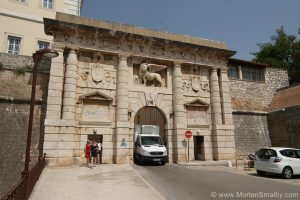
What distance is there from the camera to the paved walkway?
7.59 m

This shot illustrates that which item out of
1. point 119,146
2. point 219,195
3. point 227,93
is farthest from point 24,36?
point 219,195

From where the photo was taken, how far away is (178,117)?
17.8 m

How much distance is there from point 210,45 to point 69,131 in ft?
41.8

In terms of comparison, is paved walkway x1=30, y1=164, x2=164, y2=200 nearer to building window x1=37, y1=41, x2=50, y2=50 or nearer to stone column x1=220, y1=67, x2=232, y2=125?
stone column x1=220, y1=67, x2=232, y2=125

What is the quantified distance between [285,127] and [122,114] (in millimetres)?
13911

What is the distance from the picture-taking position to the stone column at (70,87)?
15078 millimetres

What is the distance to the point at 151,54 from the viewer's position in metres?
18.1

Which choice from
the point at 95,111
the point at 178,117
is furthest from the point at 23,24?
the point at 178,117

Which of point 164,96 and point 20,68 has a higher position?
point 20,68

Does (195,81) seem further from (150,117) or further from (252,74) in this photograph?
(252,74)

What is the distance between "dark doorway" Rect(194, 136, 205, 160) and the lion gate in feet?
0.69

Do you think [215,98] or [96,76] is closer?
[96,76]

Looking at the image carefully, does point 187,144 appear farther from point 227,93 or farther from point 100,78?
point 100,78

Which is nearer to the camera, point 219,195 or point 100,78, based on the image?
point 219,195
